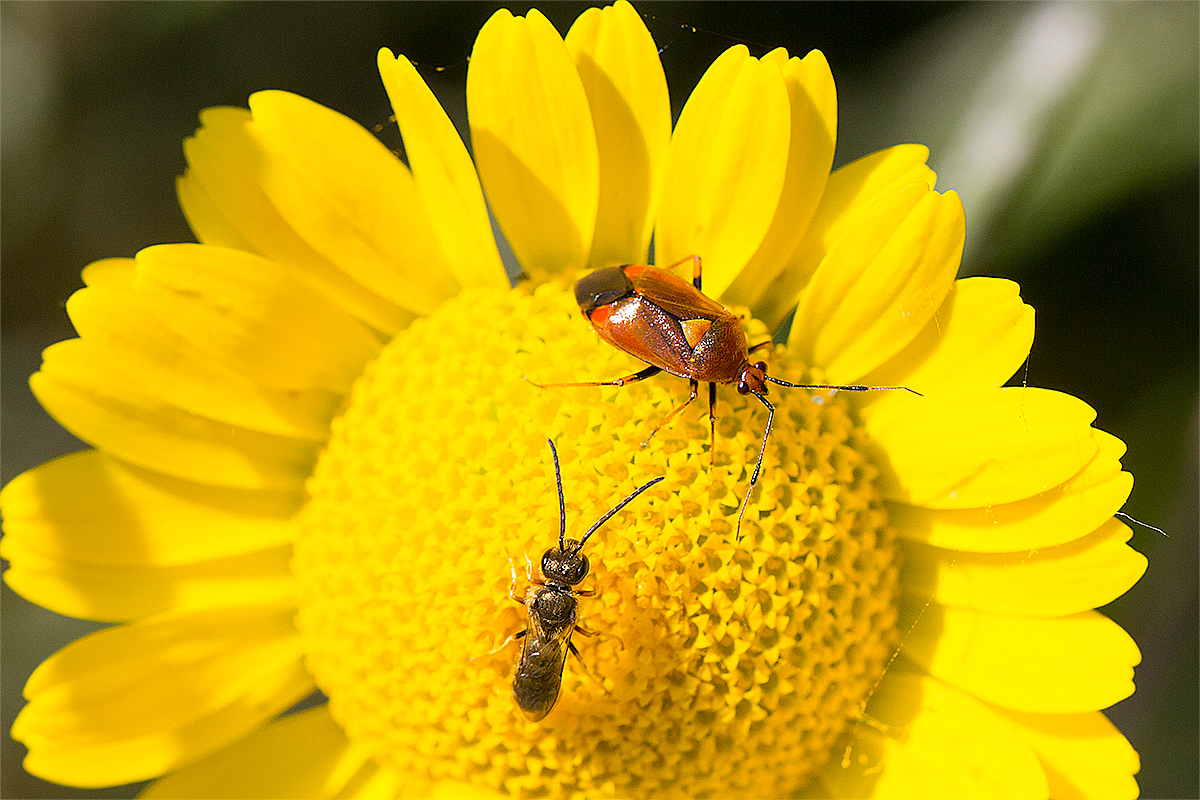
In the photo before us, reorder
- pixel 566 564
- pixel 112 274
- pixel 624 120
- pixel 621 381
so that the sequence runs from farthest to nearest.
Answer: pixel 112 274, pixel 624 120, pixel 621 381, pixel 566 564

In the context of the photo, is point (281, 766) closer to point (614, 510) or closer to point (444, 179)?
point (614, 510)

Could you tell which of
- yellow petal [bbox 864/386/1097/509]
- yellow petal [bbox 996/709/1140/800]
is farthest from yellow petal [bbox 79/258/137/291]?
yellow petal [bbox 996/709/1140/800]

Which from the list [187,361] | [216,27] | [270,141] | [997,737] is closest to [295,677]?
[187,361]

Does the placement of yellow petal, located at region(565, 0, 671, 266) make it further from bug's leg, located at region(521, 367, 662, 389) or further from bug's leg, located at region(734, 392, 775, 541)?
bug's leg, located at region(734, 392, 775, 541)

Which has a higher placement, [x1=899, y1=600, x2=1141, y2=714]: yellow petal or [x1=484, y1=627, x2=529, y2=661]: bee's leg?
[x1=484, y1=627, x2=529, y2=661]: bee's leg

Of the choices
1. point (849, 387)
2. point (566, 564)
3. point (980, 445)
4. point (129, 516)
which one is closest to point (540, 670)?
point (566, 564)

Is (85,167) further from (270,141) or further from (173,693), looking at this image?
(173,693)
